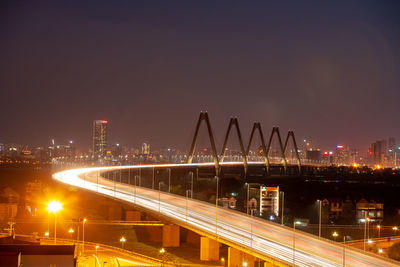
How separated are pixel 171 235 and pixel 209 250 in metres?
4.72

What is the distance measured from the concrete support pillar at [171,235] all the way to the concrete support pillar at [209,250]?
4241 millimetres

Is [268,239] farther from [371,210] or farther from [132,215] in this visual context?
[371,210]

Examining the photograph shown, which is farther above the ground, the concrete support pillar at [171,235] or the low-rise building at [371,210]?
the concrete support pillar at [171,235]

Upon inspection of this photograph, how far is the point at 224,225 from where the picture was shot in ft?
65.5

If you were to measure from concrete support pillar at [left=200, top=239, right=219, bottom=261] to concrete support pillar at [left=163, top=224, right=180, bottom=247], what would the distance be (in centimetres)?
424

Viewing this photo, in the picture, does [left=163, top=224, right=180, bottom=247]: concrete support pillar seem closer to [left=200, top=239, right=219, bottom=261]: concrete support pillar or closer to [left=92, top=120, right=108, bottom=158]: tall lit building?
[left=200, top=239, right=219, bottom=261]: concrete support pillar

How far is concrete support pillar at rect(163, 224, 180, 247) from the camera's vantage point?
2359 cm

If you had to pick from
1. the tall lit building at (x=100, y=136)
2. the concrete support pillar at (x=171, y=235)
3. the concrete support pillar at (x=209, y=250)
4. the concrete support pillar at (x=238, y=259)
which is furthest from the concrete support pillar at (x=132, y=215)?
the tall lit building at (x=100, y=136)

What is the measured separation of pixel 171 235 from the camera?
77.9ft

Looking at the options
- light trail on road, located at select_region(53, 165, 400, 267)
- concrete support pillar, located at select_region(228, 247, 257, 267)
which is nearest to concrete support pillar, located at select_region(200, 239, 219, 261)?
→ light trail on road, located at select_region(53, 165, 400, 267)

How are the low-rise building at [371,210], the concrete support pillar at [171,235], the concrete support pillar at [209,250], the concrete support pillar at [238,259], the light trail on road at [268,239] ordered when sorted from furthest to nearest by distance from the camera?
the low-rise building at [371,210] → the concrete support pillar at [171,235] → the concrete support pillar at [209,250] → the concrete support pillar at [238,259] → the light trail on road at [268,239]

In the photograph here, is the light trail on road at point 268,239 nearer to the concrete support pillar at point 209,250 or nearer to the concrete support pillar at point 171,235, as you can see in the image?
the concrete support pillar at point 209,250

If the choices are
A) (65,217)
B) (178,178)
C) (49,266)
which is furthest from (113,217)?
(178,178)

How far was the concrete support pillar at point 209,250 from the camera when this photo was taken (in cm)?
1934
